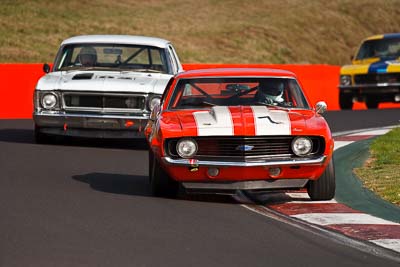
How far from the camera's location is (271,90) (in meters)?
11.5

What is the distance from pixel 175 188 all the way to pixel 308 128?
128cm

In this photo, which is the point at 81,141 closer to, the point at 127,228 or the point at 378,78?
the point at 127,228

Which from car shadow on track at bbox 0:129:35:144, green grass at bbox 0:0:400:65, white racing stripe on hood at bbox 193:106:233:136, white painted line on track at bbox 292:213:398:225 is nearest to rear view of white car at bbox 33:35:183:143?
car shadow on track at bbox 0:129:35:144

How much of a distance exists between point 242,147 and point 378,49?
16887 millimetres

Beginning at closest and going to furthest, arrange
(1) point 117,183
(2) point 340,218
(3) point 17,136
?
A: 1. (2) point 340,218
2. (1) point 117,183
3. (3) point 17,136

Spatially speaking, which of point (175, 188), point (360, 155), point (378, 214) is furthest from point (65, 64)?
point (378, 214)

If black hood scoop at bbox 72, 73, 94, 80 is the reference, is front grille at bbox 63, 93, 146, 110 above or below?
below

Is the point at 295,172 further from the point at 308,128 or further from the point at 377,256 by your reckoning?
the point at 377,256

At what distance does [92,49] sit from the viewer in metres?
16.9

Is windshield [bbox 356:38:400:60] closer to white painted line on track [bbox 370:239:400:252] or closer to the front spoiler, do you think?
the front spoiler

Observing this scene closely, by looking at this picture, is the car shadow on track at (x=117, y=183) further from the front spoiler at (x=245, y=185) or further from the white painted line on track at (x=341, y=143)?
the white painted line on track at (x=341, y=143)

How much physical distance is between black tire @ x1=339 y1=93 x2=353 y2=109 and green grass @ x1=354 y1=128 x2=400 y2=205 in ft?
33.2

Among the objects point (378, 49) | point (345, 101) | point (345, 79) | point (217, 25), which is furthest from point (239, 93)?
point (217, 25)

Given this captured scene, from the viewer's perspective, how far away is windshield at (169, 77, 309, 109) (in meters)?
11.3
